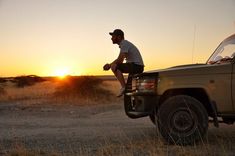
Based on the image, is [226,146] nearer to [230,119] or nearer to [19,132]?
[230,119]

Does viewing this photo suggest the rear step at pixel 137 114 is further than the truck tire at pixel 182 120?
Yes

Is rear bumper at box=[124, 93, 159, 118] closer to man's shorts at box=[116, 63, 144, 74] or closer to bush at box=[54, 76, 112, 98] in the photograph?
man's shorts at box=[116, 63, 144, 74]

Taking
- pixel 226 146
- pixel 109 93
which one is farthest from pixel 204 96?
pixel 109 93

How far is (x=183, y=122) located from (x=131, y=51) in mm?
2427

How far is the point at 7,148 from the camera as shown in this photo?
30.8ft

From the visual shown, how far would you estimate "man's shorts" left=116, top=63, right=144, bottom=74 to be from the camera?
421 inches

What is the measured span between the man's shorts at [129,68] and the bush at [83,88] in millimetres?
18185

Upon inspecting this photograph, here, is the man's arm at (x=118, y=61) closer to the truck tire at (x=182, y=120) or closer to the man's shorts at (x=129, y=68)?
the man's shorts at (x=129, y=68)

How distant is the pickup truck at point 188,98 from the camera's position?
9.02 m

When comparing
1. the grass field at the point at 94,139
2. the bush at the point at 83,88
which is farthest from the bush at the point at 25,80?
the grass field at the point at 94,139

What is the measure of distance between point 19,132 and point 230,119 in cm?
509

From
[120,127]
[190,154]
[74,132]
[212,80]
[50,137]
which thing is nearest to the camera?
[190,154]

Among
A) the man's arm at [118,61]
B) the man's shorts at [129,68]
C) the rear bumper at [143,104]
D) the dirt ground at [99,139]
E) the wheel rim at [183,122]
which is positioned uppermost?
the man's arm at [118,61]

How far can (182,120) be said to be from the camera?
913cm
